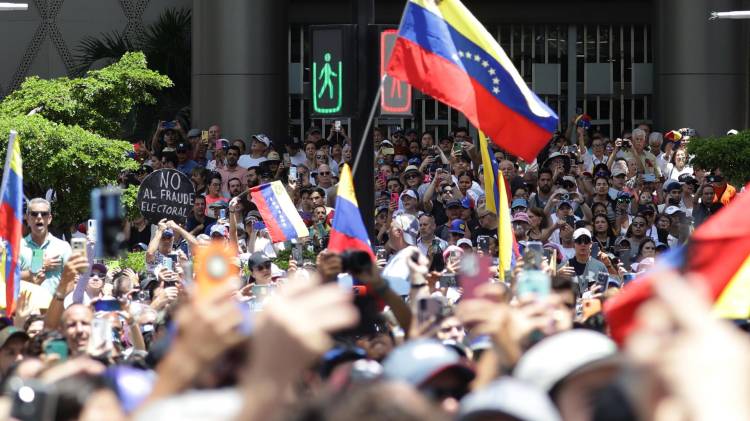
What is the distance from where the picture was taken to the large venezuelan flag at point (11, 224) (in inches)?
365

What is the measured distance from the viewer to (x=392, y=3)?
25969 mm

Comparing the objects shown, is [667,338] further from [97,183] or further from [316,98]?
[97,183]

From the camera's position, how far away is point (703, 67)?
23.8m

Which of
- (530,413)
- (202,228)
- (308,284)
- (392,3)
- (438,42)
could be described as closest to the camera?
(308,284)

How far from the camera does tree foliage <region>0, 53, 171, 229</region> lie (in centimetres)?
1516

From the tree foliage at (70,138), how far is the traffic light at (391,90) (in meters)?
5.03

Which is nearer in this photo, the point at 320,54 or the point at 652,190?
the point at 320,54

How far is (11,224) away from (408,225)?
5.15 m

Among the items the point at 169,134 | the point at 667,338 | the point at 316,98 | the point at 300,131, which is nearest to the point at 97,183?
the point at 169,134

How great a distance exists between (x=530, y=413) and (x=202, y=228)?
37.5 feet

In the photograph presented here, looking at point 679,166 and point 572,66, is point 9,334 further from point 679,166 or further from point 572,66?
point 572,66

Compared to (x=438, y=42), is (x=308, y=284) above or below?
below

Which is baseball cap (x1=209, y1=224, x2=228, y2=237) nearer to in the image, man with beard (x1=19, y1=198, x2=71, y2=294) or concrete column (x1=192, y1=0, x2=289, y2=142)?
man with beard (x1=19, y1=198, x2=71, y2=294)

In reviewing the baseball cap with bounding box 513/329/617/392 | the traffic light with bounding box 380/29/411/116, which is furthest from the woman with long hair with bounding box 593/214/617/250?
the baseball cap with bounding box 513/329/617/392
